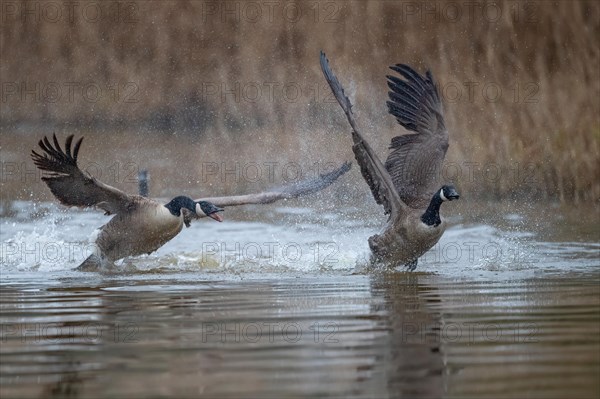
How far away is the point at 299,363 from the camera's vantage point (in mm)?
5895

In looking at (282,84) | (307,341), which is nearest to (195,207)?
(307,341)

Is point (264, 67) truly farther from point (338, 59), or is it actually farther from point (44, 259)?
point (44, 259)

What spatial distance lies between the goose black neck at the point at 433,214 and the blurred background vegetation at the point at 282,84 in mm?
7464

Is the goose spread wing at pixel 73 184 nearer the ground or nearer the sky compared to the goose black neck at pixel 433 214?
nearer the sky

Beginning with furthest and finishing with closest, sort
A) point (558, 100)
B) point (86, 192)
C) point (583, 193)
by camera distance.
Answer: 1. point (558, 100)
2. point (583, 193)
3. point (86, 192)

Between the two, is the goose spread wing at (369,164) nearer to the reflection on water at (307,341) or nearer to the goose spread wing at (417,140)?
the goose spread wing at (417,140)

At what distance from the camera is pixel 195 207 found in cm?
1359

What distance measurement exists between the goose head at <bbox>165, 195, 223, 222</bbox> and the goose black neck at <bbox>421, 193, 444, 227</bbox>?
2271 mm

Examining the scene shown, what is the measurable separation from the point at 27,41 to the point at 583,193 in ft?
35.5

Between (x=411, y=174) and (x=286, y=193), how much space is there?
1.73 meters

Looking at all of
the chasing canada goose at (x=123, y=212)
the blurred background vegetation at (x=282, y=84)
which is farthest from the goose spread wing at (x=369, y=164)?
the blurred background vegetation at (x=282, y=84)

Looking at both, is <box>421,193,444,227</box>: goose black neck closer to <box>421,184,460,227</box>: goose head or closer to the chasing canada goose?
<box>421,184,460,227</box>: goose head

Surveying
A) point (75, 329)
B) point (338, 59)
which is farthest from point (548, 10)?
point (75, 329)

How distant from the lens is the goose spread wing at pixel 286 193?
1427 centimetres
